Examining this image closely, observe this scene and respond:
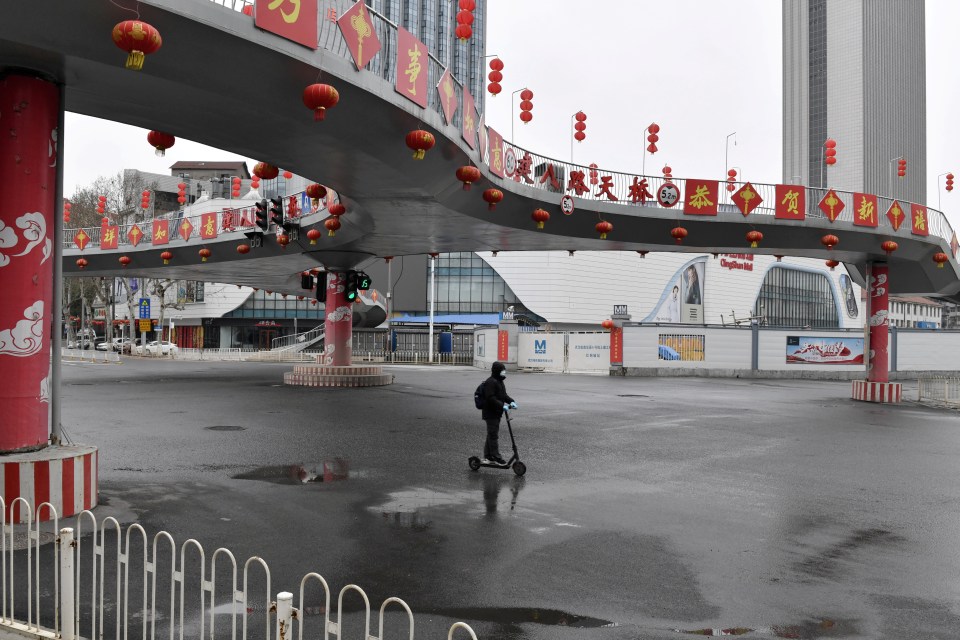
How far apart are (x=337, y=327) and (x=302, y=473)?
1865cm

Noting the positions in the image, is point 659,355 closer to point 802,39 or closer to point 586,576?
point 586,576

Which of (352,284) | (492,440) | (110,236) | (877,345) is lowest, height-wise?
(492,440)

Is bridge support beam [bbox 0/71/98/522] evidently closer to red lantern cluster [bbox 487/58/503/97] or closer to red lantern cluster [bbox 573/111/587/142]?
red lantern cluster [bbox 487/58/503/97]

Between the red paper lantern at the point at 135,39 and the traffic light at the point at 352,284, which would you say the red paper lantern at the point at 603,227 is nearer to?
the traffic light at the point at 352,284

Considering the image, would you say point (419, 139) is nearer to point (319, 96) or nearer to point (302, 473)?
point (319, 96)

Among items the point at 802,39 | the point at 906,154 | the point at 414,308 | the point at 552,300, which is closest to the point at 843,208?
the point at 552,300

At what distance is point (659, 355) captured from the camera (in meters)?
38.0

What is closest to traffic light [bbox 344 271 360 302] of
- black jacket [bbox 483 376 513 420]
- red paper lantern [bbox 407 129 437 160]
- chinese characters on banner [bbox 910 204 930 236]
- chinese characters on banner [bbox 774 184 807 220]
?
red paper lantern [bbox 407 129 437 160]

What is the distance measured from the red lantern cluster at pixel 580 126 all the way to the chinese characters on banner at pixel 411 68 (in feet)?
25.4

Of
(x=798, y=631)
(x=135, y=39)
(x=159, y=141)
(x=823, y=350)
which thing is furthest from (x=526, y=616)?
(x=823, y=350)

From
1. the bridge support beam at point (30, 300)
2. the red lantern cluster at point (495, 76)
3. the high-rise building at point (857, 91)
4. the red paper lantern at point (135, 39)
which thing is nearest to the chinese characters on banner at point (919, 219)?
the red lantern cluster at point (495, 76)

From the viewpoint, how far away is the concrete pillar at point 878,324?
81.9 ft

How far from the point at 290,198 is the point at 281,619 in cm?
2329

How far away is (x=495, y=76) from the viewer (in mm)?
14820
